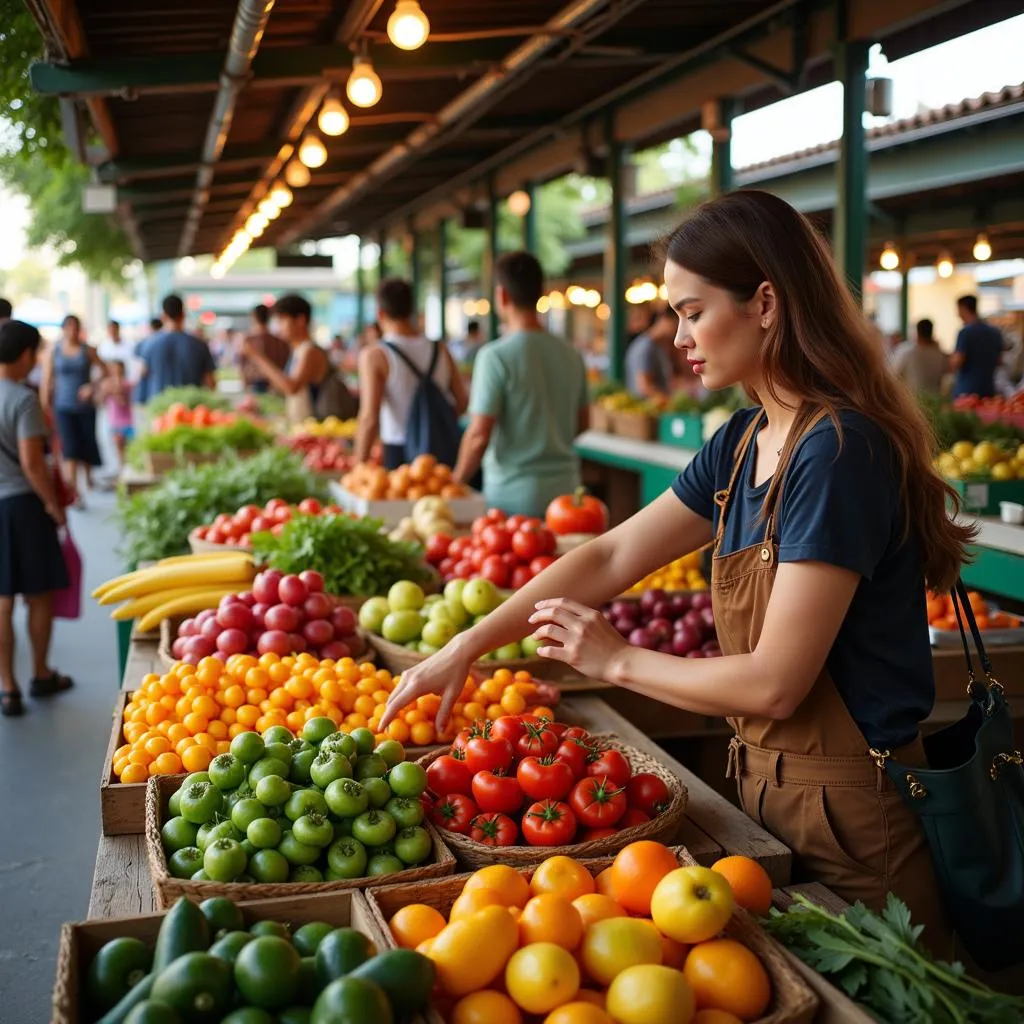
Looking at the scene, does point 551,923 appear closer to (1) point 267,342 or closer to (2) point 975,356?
(1) point 267,342

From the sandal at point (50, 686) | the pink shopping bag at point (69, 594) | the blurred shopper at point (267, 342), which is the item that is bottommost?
the sandal at point (50, 686)

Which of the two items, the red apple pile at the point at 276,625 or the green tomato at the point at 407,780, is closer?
the green tomato at the point at 407,780

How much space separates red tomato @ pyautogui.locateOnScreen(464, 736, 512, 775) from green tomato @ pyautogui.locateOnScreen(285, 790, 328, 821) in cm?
35

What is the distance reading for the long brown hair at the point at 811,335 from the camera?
1.96 m

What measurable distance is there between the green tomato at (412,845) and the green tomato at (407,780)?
72 mm

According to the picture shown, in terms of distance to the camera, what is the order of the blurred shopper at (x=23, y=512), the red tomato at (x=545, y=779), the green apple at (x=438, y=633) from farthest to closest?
the blurred shopper at (x=23, y=512)
the green apple at (x=438, y=633)
the red tomato at (x=545, y=779)

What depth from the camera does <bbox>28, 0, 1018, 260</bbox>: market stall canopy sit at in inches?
248

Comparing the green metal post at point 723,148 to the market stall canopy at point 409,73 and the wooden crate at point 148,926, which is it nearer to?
the market stall canopy at point 409,73

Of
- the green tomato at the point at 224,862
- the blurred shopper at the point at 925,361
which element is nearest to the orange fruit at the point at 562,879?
the green tomato at the point at 224,862

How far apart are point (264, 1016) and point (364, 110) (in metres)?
8.92

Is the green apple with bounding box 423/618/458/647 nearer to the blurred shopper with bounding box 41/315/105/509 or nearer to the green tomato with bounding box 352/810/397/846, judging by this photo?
the green tomato with bounding box 352/810/397/846

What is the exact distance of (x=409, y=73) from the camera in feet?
24.1

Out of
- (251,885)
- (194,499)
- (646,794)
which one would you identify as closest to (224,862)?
(251,885)

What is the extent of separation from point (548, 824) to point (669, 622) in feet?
5.96
